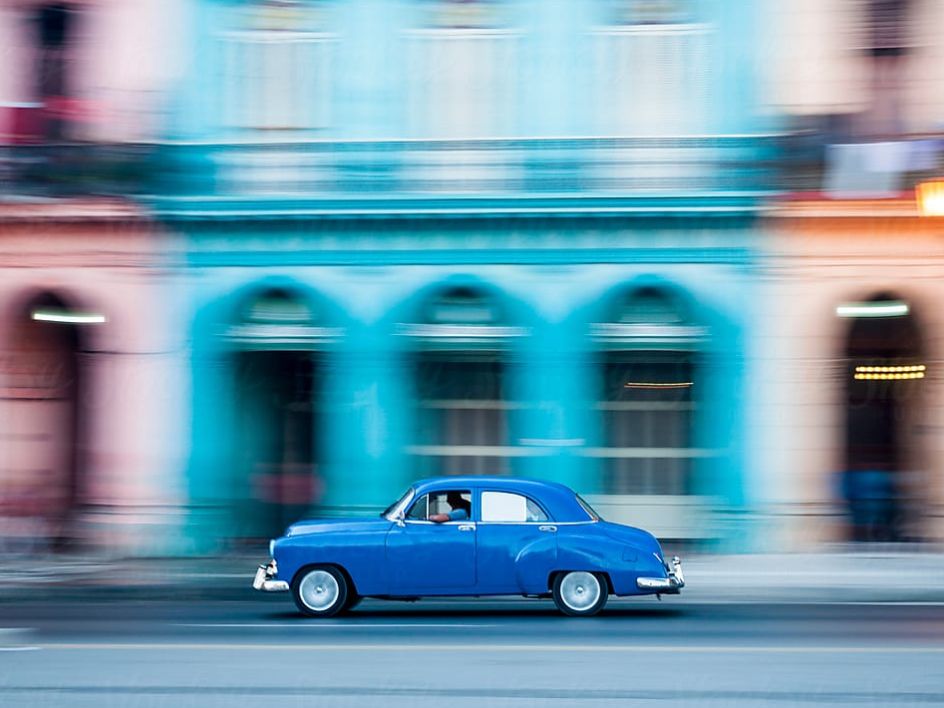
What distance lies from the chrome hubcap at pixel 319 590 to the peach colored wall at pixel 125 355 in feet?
22.4

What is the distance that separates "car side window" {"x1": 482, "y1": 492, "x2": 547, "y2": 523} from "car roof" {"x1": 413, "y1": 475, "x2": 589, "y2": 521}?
0.22ft

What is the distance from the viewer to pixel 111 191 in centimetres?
2073

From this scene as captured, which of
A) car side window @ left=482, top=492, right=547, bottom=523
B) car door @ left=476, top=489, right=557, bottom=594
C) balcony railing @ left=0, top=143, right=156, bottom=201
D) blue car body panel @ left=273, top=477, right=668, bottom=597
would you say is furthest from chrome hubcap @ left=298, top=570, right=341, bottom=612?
balcony railing @ left=0, top=143, right=156, bottom=201

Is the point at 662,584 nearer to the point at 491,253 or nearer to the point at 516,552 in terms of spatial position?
the point at 516,552

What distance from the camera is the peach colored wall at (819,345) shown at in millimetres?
19828

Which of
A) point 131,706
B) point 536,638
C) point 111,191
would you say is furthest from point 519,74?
point 131,706

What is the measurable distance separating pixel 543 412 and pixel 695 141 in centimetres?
386

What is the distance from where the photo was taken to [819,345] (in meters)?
20.0

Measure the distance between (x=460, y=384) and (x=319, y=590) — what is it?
23.6ft

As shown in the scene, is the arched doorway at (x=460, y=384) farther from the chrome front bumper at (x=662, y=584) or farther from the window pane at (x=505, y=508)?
the chrome front bumper at (x=662, y=584)

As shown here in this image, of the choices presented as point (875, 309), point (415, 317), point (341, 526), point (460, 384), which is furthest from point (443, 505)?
point (875, 309)

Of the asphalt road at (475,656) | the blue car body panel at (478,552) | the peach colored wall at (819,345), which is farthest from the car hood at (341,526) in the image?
the peach colored wall at (819,345)

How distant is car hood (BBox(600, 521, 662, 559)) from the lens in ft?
46.0

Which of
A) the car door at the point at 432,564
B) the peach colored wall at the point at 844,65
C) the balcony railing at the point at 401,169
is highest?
the peach colored wall at the point at 844,65
